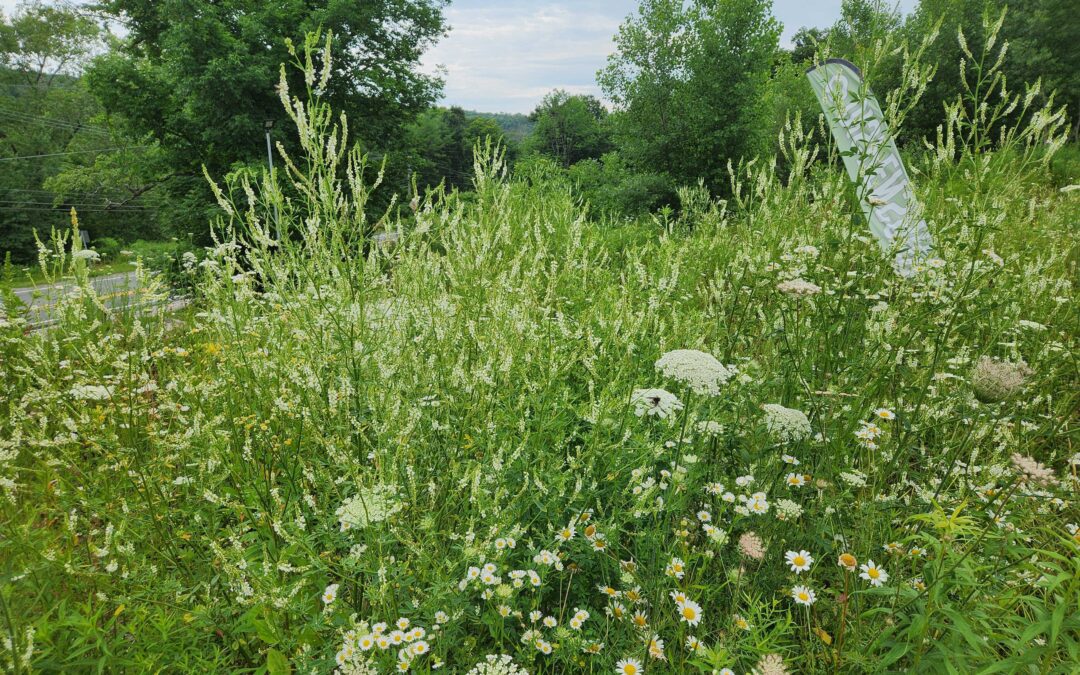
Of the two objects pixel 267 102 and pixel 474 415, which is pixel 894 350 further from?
pixel 267 102

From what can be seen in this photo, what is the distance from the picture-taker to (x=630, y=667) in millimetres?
1586

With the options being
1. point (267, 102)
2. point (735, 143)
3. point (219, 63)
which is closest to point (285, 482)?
point (735, 143)

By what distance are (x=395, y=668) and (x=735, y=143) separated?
17.6 metres

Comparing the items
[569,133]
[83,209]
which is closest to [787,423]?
[83,209]

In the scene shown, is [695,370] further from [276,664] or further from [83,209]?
[83,209]

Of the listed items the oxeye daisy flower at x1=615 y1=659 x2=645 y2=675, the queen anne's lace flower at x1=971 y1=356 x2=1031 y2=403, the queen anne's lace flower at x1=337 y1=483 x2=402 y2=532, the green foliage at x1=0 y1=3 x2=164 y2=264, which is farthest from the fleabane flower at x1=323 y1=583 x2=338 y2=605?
the green foliage at x1=0 y1=3 x2=164 y2=264

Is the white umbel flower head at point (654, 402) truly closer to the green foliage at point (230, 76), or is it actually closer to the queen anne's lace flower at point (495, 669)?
the queen anne's lace flower at point (495, 669)

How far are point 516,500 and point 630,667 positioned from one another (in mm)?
654

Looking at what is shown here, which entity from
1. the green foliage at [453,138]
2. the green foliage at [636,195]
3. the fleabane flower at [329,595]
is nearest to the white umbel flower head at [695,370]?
the fleabane flower at [329,595]

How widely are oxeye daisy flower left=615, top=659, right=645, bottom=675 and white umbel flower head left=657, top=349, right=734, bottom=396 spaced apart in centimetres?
94

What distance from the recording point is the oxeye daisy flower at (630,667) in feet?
5.14

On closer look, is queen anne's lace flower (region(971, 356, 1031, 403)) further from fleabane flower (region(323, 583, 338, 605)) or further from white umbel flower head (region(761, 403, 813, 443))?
fleabane flower (region(323, 583, 338, 605))

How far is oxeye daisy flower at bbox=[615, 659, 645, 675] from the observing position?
5.14 feet

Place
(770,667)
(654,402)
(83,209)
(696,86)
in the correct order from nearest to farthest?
1. (770,667)
2. (654,402)
3. (696,86)
4. (83,209)
